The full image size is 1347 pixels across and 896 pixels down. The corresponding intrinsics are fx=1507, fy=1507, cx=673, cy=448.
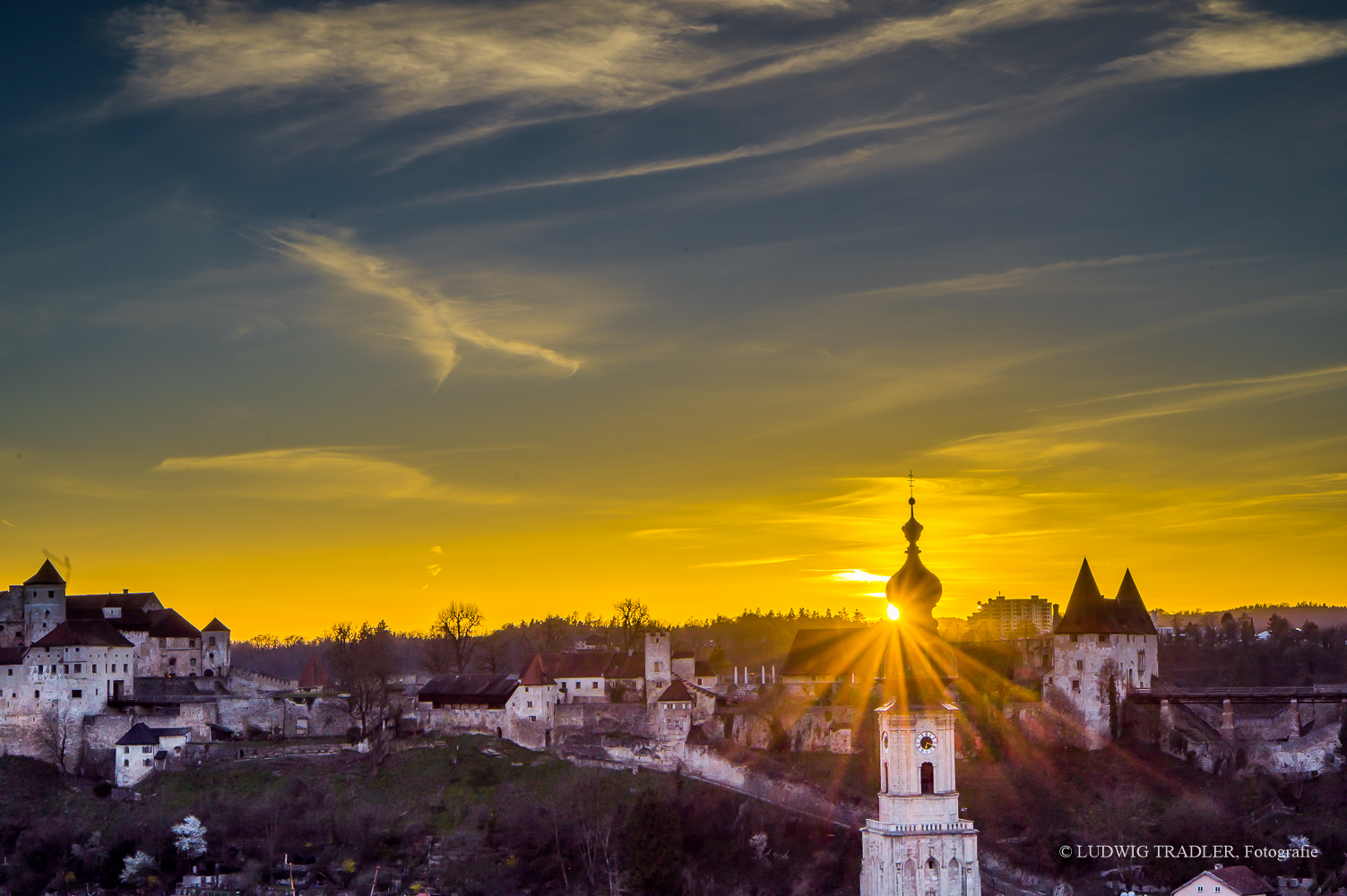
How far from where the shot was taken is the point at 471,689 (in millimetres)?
67438

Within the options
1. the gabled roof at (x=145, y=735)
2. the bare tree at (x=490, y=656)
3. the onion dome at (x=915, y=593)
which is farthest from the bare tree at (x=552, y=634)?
the onion dome at (x=915, y=593)

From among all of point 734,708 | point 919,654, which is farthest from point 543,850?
point 919,654

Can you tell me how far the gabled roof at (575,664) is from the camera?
67.9m

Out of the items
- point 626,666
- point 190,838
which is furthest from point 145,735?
point 626,666

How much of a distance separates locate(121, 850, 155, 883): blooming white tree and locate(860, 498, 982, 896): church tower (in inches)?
1260

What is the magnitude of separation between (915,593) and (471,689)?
32.9 metres

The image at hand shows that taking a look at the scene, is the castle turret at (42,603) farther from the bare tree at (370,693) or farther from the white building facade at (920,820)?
the white building facade at (920,820)

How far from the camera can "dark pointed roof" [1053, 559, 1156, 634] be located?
62438 mm

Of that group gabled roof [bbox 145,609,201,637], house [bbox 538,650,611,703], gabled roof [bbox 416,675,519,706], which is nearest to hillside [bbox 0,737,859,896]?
gabled roof [bbox 416,675,519,706]

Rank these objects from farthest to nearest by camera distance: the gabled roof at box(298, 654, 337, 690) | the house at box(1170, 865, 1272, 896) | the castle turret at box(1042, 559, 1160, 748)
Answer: the gabled roof at box(298, 654, 337, 690)
the castle turret at box(1042, 559, 1160, 748)
the house at box(1170, 865, 1272, 896)

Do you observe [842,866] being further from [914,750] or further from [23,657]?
[23,657]

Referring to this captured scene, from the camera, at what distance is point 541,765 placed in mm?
62531

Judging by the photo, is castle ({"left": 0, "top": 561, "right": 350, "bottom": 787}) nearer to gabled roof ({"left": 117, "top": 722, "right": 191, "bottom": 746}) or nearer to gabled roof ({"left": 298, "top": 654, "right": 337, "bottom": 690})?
gabled roof ({"left": 117, "top": 722, "right": 191, "bottom": 746})

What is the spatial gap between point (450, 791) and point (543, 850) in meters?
5.25
